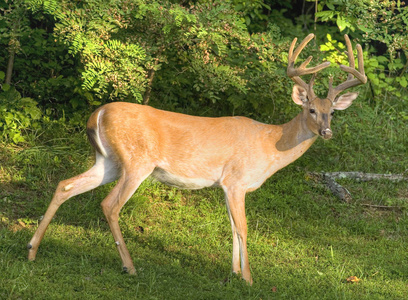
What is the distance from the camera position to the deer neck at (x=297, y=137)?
6.25 meters

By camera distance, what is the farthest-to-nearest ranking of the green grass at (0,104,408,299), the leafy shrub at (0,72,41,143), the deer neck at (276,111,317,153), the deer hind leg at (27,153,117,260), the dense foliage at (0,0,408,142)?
the leafy shrub at (0,72,41,143)
the dense foliage at (0,0,408,142)
the deer neck at (276,111,317,153)
the deer hind leg at (27,153,117,260)
the green grass at (0,104,408,299)

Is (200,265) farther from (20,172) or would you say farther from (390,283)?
(20,172)

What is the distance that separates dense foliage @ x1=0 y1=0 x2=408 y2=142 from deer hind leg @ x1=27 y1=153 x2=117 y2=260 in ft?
3.42

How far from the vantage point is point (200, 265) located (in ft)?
20.0

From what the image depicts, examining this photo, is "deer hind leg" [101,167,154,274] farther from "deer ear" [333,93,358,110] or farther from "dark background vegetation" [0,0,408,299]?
"deer ear" [333,93,358,110]

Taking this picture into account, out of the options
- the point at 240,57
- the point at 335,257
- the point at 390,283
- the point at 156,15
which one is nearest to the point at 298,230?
the point at 335,257

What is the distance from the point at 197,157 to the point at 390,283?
2.19 meters

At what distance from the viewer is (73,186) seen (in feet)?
19.4

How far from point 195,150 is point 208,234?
127 cm

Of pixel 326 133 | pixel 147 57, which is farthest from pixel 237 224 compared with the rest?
pixel 147 57

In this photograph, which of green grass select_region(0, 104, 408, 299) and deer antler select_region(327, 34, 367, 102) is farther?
deer antler select_region(327, 34, 367, 102)

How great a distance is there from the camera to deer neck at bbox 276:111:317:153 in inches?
246

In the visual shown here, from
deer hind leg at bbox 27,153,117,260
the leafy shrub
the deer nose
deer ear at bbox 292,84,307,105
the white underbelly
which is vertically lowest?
Answer: the leafy shrub

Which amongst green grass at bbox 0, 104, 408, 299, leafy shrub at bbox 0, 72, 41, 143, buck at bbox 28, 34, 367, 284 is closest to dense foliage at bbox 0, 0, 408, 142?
leafy shrub at bbox 0, 72, 41, 143
